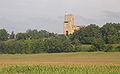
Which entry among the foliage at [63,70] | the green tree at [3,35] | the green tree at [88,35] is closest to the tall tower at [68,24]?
the green tree at [88,35]

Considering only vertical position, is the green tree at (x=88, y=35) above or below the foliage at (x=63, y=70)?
above

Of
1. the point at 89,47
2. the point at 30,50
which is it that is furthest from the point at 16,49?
the point at 89,47

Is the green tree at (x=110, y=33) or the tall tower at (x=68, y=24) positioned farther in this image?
the tall tower at (x=68, y=24)

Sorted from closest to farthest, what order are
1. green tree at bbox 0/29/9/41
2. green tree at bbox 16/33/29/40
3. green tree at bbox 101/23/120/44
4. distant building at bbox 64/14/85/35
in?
green tree at bbox 101/23/120/44 → green tree at bbox 16/33/29/40 → distant building at bbox 64/14/85/35 → green tree at bbox 0/29/9/41

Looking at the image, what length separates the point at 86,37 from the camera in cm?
12312

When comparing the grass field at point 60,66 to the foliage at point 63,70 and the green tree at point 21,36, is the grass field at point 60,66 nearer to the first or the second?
the foliage at point 63,70

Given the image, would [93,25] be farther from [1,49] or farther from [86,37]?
[1,49]

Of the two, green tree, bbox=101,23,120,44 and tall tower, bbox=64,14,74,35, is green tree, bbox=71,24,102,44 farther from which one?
tall tower, bbox=64,14,74,35

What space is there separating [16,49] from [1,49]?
7854mm

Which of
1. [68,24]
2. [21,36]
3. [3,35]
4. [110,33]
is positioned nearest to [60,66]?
[110,33]

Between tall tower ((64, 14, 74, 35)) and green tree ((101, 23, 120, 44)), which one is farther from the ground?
tall tower ((64, 14, 74, 35))

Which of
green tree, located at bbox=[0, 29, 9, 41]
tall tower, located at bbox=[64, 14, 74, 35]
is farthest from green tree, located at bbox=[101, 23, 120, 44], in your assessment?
green tree, located at bbox=[0, 29, 9, 41]

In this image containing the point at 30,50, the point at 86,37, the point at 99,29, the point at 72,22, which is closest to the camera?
the point at 30,50

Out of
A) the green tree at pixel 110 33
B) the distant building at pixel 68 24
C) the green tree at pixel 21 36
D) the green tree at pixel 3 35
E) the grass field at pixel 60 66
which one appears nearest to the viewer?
the grass field at pixel 60 66
